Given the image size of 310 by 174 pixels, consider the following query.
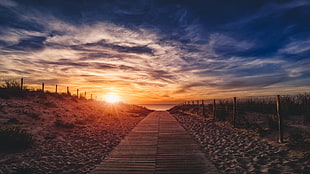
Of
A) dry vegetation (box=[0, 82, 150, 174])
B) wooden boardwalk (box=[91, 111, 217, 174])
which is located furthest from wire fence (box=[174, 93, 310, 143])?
dry vegetation (box=[0, 82, 150, 174])

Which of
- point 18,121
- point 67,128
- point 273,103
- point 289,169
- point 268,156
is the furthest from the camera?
point 273,103

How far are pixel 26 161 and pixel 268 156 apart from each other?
22.6 ft

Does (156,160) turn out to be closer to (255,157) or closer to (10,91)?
(255,157)

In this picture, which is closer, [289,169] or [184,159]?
[289,169]

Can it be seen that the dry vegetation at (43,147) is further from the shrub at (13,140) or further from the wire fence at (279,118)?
the wire fence at (279,118)

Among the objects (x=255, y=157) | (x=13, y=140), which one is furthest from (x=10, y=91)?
(x=255, y=157)

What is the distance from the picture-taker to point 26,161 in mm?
4609

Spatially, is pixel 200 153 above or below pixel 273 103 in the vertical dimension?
below

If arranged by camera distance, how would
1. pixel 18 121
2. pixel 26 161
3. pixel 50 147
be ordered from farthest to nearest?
1. pixel 18 121
2. pixel 50 147
3. pixel 26 161

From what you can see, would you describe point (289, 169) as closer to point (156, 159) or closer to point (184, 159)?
point (184, 159)

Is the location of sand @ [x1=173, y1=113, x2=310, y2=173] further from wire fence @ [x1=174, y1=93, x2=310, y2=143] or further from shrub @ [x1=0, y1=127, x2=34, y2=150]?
shrub @ [x1=0, y1=127, x2=34, y2=150]

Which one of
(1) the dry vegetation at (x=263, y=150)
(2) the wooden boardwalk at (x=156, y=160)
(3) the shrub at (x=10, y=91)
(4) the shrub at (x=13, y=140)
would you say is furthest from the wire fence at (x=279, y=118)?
(3) the shrub at (x=10, y=91)

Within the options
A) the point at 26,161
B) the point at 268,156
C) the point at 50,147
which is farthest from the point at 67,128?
the point at 268,156

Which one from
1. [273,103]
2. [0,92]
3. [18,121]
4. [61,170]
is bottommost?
[61,170]
